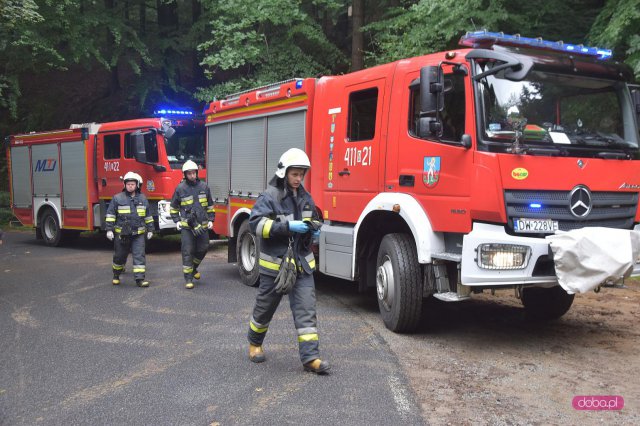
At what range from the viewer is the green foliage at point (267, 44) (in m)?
14.1

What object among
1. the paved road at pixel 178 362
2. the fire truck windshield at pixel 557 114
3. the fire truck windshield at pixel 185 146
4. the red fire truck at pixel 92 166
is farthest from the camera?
the fire truck windshield at pixel 185 146

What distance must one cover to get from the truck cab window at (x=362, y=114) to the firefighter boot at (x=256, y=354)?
2.73 meters

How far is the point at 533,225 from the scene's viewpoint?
5203 millimetres

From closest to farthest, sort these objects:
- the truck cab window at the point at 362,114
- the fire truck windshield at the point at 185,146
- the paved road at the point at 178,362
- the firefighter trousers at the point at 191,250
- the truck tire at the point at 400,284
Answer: the paved road at the point at 178,362, the truck tire at the point at 400,284, the truck cab window at the point at 362,114, the firefighter trousers at the point at 191,250, the fire truck windshield at the point at 185,146

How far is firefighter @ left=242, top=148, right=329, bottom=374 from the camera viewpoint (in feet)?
16.0

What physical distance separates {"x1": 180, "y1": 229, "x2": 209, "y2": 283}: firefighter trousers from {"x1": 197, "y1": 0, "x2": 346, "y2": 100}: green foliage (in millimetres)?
6250

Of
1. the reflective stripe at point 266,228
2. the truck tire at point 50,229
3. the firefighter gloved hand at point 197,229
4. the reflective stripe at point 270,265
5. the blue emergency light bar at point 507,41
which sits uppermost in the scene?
the blue emergency light bar at point 507,41

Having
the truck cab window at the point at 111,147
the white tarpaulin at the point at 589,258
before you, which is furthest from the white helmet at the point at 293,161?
the truck cab window at the point at 111,147

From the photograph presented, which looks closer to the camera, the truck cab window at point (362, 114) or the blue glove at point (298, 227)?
the blue glove at point (298, 227)

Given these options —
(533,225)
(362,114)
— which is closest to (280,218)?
(533,225)

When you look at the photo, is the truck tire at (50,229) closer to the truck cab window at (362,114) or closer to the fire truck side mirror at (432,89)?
the truck cab window at (362,114)

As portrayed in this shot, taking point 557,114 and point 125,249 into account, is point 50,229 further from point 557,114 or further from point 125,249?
point 557,114

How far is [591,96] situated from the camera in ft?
19.1

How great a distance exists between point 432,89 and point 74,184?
10767 mm
